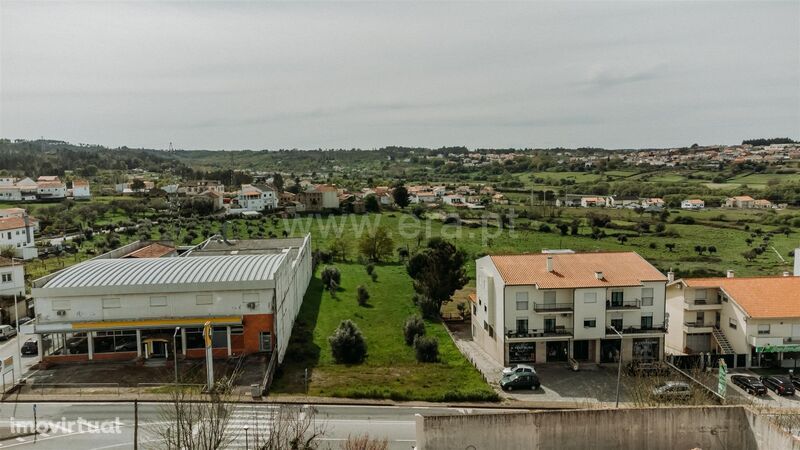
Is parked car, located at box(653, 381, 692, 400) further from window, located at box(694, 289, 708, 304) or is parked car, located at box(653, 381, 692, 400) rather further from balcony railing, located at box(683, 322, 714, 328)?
window, located at box(694, 289, 708, 304)

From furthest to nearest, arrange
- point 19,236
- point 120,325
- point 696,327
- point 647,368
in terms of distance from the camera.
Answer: point 19,236 < point 696,327 < point 647,368 < point 120,325

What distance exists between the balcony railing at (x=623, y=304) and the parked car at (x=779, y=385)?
25.0 ft

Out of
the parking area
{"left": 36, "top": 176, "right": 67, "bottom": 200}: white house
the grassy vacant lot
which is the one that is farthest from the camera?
{"left": 36, "top": 176, "right": 67, "bottom": 200}: white house

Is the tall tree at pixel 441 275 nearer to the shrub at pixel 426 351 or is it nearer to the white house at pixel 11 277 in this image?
the shrub at pixel 426 351

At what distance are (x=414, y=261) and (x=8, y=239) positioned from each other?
159ft

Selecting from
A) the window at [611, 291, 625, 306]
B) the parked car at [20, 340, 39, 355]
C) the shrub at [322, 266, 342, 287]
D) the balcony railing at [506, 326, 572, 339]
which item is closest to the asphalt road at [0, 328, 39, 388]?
the parked car at [20, 340, 39, 355]

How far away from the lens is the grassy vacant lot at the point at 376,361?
3070cm

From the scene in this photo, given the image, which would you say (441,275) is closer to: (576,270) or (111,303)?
(576,270)

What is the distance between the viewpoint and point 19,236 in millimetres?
72938

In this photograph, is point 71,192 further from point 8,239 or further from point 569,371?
point 569,371

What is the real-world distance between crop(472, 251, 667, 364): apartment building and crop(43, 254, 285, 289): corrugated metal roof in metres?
14.6

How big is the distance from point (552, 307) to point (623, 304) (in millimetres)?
4396

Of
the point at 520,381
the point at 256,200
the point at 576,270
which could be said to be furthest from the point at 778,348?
the point at 256,200

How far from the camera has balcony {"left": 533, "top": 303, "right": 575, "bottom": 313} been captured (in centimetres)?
3666
